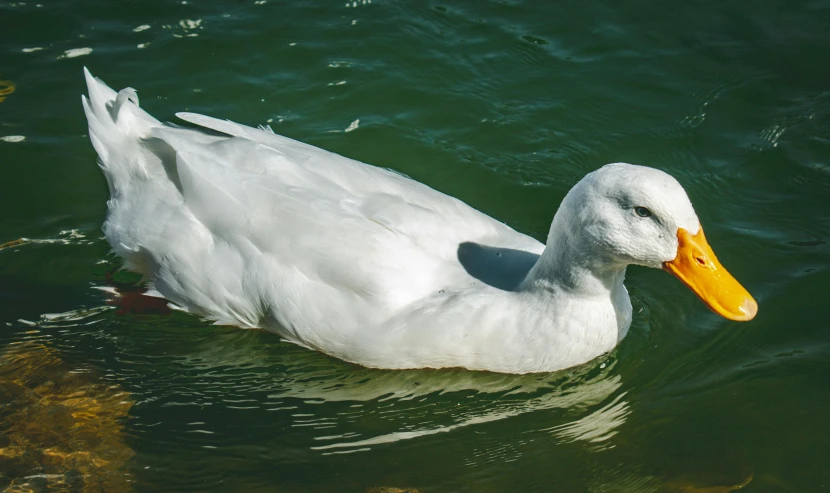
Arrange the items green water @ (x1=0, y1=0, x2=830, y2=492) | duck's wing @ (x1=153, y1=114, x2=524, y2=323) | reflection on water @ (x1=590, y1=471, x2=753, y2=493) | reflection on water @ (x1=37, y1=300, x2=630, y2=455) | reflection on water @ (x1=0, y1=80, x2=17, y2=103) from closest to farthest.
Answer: reflection on water @ (x1=590, y1=471, x2=753, y2=493) → green water @ (x1=0, y1=0, x2=830, y2=492) → reflection on water @ (x1=37, y1=300, x2=630, y2=455) → duck's wing @ (x1=153, y1=114, x2=524, y2=323) → reflection on water @ (x1=0, y1=80, x2=17, y2=103)

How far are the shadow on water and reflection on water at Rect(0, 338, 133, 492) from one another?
206cm

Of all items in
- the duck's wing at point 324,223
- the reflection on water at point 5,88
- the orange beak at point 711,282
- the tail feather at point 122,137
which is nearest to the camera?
the orange beak at point 711,282

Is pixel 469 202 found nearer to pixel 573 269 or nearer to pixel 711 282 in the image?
pixel 573 269

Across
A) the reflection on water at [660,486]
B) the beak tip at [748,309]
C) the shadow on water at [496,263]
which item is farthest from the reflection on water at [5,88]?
the beak tip at [748,309]

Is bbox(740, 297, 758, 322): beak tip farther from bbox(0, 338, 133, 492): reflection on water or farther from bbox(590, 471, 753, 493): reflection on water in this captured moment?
bbox(0, 338, 133, 492): reflection on water

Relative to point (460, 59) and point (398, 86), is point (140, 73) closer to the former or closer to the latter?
point (398, 86)

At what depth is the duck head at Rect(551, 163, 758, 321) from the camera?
4457mm

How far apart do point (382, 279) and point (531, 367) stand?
3.18 feet

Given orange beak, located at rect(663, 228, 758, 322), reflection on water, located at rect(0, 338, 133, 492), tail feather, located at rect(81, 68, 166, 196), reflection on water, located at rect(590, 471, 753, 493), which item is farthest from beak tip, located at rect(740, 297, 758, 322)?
tail feather, located at rect(81, 68, 166, 196)

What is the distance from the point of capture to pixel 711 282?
182 inches

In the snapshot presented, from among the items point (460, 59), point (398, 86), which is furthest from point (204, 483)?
point (460, 59)

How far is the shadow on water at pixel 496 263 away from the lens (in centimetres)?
529

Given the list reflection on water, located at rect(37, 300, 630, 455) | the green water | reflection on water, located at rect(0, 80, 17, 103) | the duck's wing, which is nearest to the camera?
the green water

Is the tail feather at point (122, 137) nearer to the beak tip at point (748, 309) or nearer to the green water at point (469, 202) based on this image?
the green water at point (469, 202)
